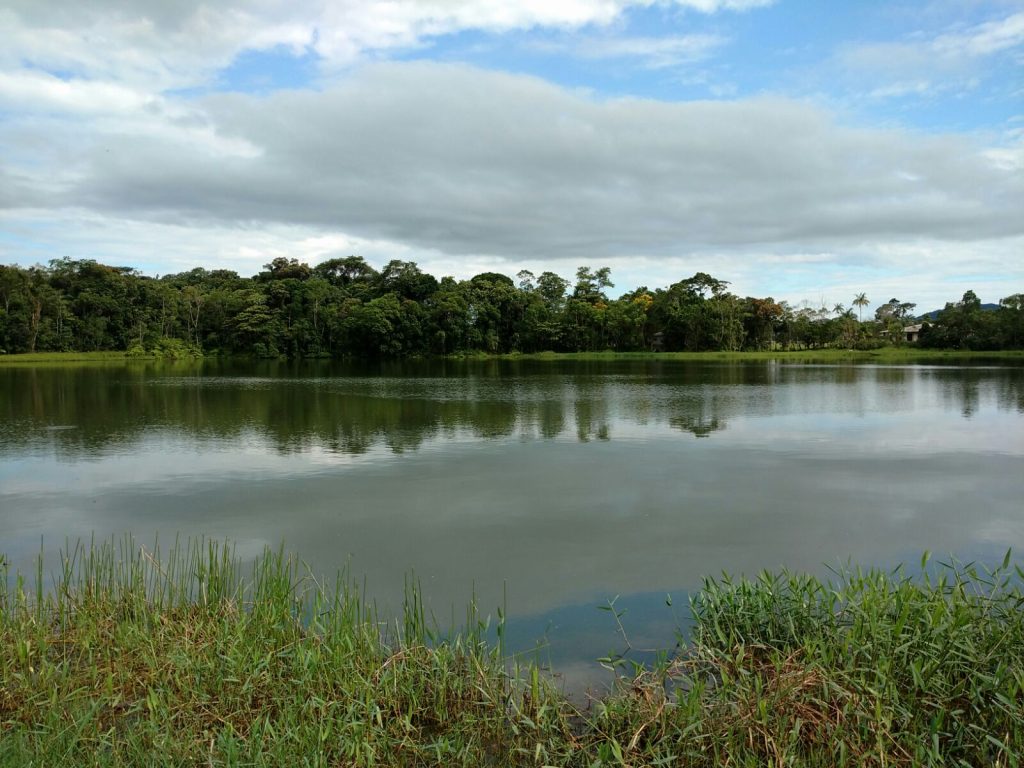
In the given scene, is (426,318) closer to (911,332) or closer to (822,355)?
(822,355)

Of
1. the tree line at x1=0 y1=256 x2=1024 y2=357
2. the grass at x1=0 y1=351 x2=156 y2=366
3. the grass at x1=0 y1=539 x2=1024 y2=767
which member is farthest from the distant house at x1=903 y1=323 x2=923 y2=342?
the grass at x1=0 y1=539 x2=1024 y2=767

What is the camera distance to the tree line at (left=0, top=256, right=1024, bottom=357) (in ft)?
188

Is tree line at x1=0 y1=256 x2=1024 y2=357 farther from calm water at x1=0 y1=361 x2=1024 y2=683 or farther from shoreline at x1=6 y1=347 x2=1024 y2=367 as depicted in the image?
calm water at x1=0 y1=361 x2=1024 y2=683

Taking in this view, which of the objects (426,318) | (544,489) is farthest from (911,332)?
(544,489)

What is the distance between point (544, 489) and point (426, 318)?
53.7m

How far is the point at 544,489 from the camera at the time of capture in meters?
10.8

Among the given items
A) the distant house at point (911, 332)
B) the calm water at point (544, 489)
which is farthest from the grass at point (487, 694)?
the distant house at point (911, 332)

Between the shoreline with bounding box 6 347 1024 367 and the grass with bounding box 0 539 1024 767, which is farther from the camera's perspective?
the shoreline with bounding box 6 347 1024 367

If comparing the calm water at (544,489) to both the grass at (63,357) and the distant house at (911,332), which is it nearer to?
the grass at (63,357)

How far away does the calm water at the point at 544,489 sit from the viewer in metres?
7.06

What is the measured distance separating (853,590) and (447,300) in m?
58.4

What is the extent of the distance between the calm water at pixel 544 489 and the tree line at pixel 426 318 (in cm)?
3852

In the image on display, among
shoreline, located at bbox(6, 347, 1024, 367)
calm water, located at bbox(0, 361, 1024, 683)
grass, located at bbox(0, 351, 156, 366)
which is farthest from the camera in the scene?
shoreline, located at bbox(6, 347, 1024, 367)

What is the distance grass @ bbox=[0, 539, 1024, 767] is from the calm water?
3.45 ft
